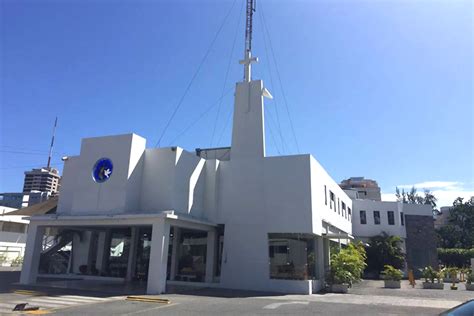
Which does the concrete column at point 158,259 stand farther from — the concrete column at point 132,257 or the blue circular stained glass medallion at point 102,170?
the concrete column at point 132,257

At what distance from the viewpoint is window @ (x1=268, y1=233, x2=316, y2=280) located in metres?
19.4

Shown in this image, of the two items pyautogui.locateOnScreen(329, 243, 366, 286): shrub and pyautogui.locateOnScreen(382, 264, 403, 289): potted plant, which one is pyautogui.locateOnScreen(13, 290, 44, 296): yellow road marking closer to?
pyautogui.locateOnScreen(329, 243, 366, 286): shrub

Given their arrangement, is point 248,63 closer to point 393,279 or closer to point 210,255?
point 210,255

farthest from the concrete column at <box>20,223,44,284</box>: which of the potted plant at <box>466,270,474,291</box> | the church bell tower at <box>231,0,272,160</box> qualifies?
the potted plant at <box>466,270,474,291</box>

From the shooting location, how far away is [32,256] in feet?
64.8

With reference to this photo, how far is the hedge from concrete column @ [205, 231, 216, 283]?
1485 inches

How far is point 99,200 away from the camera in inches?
760

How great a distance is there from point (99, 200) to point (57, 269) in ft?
34.7

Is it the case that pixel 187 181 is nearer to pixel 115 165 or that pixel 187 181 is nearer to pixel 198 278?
pixel 115 165

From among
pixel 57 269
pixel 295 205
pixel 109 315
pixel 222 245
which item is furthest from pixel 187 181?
pixel 57 269

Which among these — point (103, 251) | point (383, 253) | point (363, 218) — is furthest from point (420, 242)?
point (103, 251)

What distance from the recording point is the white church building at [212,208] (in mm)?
19047

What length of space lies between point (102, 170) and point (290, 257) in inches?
424

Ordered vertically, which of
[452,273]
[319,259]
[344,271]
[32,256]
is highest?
[319,259]
